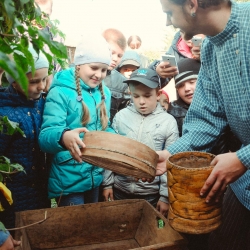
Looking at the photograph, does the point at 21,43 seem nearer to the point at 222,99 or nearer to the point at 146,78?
the point at 222,99

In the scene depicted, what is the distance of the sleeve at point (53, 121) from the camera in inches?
85.4

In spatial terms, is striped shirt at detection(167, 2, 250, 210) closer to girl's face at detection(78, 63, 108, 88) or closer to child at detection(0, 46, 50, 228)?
girl's face at detection(78, 63, 108, 88)

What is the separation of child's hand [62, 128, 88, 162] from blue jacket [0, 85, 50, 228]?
1.44ft

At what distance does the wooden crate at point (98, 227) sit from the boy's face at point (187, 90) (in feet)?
4.23

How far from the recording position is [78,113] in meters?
2.56

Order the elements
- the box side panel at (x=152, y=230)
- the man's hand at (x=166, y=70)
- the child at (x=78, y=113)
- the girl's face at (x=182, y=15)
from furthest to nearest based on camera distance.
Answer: the man's hand at (x=166, y=70) → the child at (x=78, y=113) → the box side panel at (x=152, y=230) → the girl's face at (x=182, y=15)

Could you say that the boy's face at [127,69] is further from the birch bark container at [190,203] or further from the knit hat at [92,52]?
the birch bark container at [190,203]

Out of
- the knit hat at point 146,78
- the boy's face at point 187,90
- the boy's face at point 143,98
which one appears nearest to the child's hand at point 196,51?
the boy's face at point 187,90

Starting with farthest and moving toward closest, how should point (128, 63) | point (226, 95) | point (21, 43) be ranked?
1. point (128, 63)
2. point (226, 95)
3. point (21, 43)

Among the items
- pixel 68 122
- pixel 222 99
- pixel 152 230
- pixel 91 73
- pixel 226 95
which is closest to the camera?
pixel 226 95

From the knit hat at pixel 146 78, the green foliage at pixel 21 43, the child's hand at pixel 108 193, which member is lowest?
the child's hand at pixel 108 193

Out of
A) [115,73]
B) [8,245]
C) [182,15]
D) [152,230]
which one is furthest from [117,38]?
[8,245]

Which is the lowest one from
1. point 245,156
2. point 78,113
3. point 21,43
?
point 78,113

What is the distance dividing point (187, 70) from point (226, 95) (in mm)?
1328
